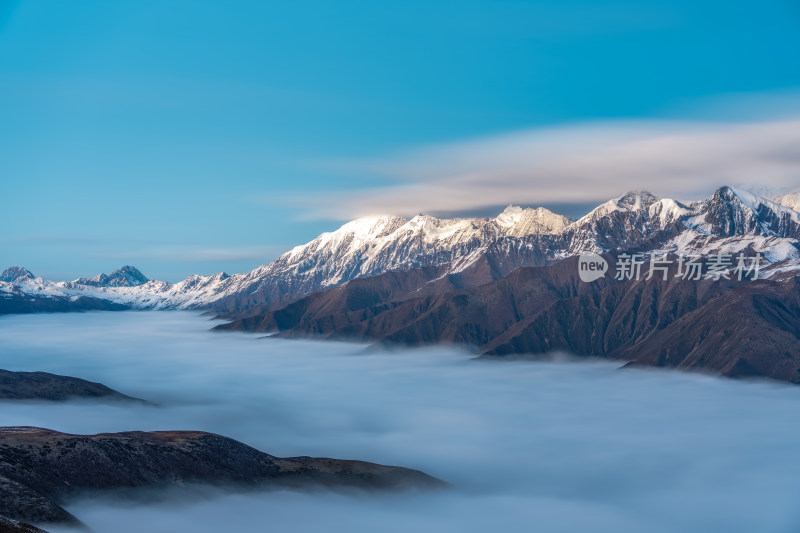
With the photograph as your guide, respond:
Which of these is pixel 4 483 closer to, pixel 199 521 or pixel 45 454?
pixel 45 454

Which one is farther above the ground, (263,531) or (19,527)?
(19,527)

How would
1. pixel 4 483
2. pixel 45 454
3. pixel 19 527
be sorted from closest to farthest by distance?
pixel 19 527, pixel 4 483, pixel 45 454

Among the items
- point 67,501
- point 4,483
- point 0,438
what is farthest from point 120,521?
point 0,438

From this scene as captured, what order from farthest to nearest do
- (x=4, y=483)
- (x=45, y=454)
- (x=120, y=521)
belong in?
(x=45, y=454) < (x=120, y=521) < (x=4, y=483)

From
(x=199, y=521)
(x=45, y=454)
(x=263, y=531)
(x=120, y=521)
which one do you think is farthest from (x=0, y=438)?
(x=263, y=531)

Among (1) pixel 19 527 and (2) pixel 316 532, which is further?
(2) pixel 316 532

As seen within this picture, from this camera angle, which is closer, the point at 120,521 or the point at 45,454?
the point at 120,521

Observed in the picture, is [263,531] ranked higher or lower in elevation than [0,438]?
lower

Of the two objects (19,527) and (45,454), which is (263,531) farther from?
(19,527)

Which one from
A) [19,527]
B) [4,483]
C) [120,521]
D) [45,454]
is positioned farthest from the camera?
[45,454]
